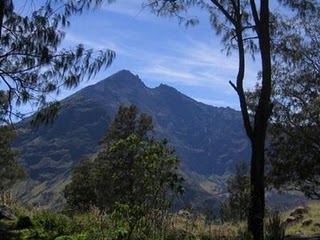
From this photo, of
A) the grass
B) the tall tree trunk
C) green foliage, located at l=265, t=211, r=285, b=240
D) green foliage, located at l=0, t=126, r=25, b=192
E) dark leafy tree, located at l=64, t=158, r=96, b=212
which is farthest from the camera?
green foliage, located at l=0, t=126, r=25, b=192

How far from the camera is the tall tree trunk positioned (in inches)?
504

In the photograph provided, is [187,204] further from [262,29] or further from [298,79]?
[298,79]

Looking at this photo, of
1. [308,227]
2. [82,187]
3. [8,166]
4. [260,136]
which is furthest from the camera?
[8,166]

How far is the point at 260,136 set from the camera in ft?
44.4

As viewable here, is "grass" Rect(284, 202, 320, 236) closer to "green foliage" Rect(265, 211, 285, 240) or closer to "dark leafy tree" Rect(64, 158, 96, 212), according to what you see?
"green foliage" Rect(265, 211, 285, 240)

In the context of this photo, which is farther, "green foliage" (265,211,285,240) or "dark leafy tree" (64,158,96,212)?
"dark leafy tree" (64,158,96,212)

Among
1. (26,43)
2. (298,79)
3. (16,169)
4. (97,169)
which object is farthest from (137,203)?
(16,169)

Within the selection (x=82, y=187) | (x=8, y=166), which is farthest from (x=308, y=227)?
(x=8, y=166)

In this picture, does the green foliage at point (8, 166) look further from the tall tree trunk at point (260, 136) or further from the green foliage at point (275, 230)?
the green foliage at point (275, 230)

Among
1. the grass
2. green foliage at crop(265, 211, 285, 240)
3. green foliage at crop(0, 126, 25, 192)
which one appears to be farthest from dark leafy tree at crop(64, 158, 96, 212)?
green foliage at crop(265, 211, 285, 240)

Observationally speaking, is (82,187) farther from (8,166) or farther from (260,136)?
(260,136)

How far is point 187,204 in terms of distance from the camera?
13078 mm

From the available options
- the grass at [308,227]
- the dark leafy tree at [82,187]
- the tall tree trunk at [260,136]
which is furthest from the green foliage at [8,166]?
the tall tree trunk at [260,136]

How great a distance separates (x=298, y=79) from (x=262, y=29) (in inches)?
576
